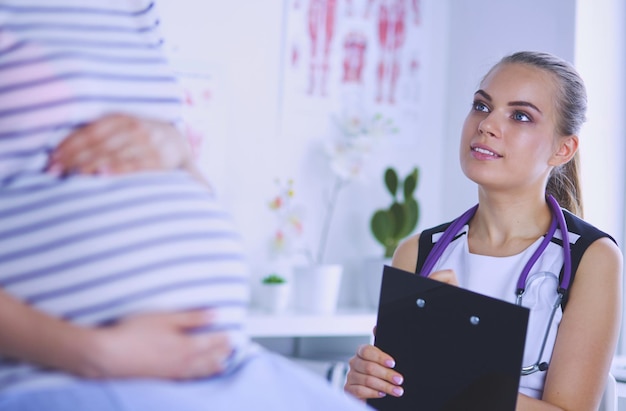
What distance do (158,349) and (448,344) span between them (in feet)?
1.97

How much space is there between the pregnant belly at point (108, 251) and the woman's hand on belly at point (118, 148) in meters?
0.01

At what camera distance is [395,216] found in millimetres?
2518

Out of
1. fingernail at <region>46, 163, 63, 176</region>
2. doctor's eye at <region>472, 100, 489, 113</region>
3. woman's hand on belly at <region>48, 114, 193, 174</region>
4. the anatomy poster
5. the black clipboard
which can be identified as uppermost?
the anatomy poster

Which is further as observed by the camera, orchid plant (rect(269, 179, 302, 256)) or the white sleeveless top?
orchid plant (rect(269, 179, 302, 256))

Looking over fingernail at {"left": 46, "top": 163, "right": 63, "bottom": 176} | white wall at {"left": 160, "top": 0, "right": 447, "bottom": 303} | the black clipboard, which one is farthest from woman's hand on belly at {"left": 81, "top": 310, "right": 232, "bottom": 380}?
white wall at {"left": 160, "top": 0, "right": 447, "bottom": 303}

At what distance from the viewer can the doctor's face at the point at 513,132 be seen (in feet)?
4.71

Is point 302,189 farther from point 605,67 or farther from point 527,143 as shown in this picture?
point 527,143

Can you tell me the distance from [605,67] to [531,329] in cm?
126

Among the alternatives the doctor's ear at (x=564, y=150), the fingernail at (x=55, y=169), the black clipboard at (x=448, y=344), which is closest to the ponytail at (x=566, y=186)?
the doctor's ear at (x=564, y=150)

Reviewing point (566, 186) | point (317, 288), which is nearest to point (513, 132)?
point (566, 186)

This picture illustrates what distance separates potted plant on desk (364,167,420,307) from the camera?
2.50 meters

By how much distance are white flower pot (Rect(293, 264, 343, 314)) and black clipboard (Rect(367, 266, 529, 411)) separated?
1075 millimetres

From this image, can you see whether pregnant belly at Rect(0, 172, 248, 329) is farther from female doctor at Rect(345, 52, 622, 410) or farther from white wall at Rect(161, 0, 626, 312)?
white wall at Rect(161, 0, 626, 312)

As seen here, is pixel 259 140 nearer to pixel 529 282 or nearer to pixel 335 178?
pixel 335 178
